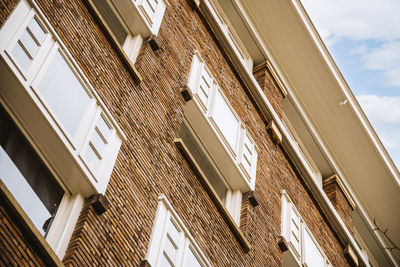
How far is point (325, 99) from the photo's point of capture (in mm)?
21312

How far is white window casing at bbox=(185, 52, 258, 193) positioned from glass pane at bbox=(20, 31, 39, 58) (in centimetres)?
451

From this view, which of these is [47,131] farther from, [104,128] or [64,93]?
[104,128]

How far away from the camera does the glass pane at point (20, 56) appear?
29.8ft

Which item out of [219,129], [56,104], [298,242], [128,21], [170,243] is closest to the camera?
[56,104]

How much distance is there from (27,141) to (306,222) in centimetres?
951

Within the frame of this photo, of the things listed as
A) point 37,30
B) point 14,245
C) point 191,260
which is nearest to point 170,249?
point 191,260

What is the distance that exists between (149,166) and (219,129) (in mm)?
3646

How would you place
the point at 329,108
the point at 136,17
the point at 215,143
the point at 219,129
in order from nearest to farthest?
the point at 136,17
the point at 215,143
the point at 219,129
the point at 329,108

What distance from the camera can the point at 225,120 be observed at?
586 inches

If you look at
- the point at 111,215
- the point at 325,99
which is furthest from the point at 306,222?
the point at 111,215

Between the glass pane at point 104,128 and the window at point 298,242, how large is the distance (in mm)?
5977

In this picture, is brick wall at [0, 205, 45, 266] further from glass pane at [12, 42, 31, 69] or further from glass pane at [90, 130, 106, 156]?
glass pane at [90, 130, 106, 156]

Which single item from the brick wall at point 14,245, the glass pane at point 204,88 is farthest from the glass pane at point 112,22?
the brick wall at point 14,245

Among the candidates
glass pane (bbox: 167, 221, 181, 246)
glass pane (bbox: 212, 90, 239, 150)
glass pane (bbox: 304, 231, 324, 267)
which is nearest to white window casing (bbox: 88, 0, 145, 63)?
glass pane (bbox: 212, 90, 239, 150)
